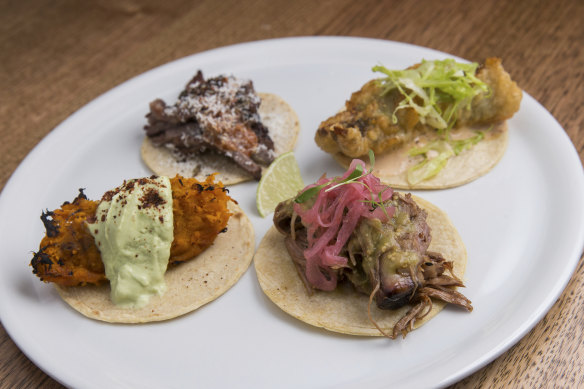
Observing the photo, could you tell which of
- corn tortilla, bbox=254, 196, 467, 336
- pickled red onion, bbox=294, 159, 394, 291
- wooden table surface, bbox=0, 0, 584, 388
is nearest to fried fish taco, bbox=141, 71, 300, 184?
corn tortilla, bbox=254, 196, 467, 336

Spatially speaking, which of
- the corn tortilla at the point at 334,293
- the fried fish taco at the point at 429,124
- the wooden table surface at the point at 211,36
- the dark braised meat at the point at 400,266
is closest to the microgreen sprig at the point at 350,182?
the dark braised meat at the point at 400,266

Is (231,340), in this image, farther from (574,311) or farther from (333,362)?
(574,311)

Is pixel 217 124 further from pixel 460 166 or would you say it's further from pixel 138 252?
pixel 460 166

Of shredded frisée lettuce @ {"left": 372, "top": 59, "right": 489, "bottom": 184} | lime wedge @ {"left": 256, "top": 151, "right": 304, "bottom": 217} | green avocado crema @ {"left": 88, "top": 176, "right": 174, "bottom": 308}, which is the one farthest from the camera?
shredded frisée lettuce @ {"left": 372, "top": 59, "right": 489, "bottom": 184}

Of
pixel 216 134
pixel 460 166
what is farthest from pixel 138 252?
pixel 460 166

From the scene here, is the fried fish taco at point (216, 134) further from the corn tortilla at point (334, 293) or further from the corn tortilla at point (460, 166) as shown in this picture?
the corn tortilla at point (334, 293)

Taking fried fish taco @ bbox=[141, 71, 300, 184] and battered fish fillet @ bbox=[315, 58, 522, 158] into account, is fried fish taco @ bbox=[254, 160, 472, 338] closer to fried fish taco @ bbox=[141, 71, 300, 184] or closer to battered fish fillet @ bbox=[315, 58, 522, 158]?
battered fish fillet @ bbox=[315, 58, 522, 158]

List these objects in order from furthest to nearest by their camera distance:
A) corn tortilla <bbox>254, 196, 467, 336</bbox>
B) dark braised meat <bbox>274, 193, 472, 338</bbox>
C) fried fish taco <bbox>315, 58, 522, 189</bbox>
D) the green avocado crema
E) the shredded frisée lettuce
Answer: the shredded frisée lettuce, fried fish taco <bbox>315, 58, 522, 189</bbox>, the green avocado crema, corn tortilla <bbox>254, 196, 467, 336</bbox>, dark braised meat <bbox>274, 193, 472, 338</bbox>
